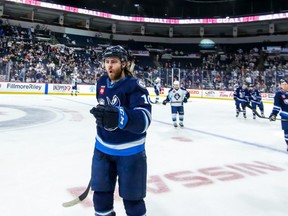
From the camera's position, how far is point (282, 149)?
5195 mm

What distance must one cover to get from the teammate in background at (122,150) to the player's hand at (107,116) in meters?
0.03

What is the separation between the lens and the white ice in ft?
8.00

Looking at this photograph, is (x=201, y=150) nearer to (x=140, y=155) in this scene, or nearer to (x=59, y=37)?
(x=140, y=155)

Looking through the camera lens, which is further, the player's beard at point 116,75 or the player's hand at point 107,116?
the player's beard at point 116,75

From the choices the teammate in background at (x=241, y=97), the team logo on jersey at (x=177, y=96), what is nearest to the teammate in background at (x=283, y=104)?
the team logo on jersey at (x=177, y=96)

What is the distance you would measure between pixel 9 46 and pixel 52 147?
818 inches

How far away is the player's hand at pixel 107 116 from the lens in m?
1.60

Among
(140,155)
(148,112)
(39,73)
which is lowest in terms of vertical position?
(140,155)

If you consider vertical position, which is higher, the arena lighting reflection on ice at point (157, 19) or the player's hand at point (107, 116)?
the arena lighting reflection on ice at point (157, 19)

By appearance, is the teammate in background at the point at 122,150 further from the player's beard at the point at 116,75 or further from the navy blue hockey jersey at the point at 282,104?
the navy blue hockey jersey at the point at 282,104

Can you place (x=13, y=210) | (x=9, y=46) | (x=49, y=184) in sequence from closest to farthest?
(x=13, y=210) → (x=49, y=184) → (x=9, y=46)

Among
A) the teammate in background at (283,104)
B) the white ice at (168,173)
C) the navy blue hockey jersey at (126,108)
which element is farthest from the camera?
the teammate in background at (283,104)

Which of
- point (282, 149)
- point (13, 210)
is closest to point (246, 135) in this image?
point (282, 149)

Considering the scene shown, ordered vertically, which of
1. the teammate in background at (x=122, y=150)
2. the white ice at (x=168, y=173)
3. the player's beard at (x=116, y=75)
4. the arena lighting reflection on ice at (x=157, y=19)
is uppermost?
the arena lighting reflection on ice at (x=157, y=19)
